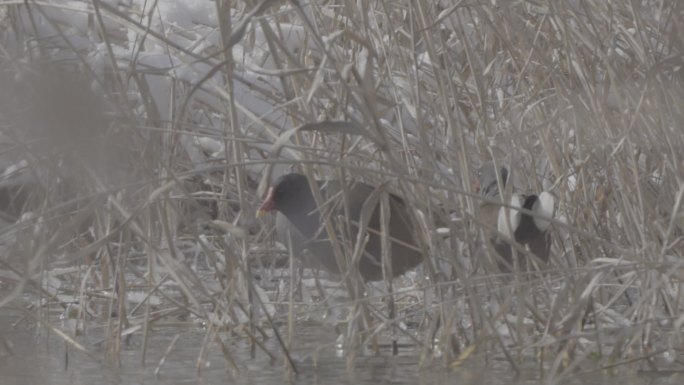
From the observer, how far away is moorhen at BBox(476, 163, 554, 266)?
10.8 ft

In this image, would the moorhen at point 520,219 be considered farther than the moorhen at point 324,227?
No

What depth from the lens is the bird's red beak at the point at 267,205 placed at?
4.09 metres

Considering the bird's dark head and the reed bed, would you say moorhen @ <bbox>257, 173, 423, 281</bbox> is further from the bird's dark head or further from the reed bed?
the reed bed

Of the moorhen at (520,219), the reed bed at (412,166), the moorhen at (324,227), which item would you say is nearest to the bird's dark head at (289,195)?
the moorhen at (324,227)

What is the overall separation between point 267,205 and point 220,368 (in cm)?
112

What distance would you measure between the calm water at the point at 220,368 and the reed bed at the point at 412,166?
0.05 m

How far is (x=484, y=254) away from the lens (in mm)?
2842

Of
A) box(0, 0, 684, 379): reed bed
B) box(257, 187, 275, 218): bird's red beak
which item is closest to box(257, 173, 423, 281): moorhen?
box(257, 187, 275, 218): bird's red beak

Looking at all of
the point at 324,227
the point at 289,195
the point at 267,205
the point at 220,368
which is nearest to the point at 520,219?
the point at 324,227

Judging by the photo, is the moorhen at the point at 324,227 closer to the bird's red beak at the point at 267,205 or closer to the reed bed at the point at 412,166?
the bird's red beak at the point at 267,205

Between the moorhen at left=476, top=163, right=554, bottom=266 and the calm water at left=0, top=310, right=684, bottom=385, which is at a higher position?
the moorhen at left=476, top=163, right=554, bottom=266

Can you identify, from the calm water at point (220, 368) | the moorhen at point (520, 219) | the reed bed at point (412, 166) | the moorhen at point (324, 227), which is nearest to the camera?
the reed bed at point (412, 166)

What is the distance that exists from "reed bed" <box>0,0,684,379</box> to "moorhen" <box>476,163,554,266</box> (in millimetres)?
94

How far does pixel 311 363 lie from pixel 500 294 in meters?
0.50
